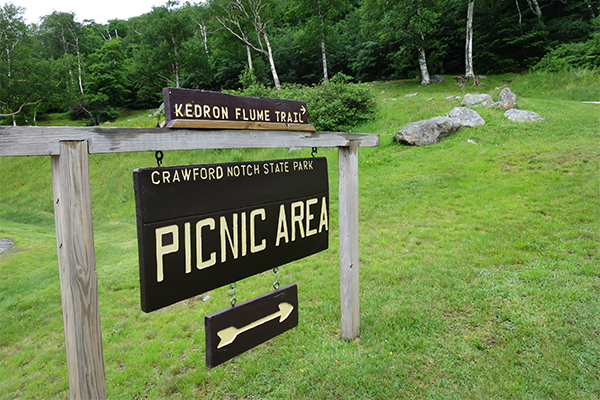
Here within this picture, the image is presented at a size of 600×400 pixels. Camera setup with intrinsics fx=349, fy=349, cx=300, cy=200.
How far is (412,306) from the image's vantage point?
Result: 4.39 meters

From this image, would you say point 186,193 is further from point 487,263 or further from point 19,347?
point 487,263

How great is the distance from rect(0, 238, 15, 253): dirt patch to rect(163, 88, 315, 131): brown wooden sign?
31.4ft

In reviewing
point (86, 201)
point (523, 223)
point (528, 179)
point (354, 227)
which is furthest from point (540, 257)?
point (86, 201)

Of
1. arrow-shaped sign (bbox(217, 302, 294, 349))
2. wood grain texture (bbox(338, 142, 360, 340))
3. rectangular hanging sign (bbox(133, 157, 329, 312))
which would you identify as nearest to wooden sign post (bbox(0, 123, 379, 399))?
rectangular hanging sign (bbox(133, 157, 329, 312))

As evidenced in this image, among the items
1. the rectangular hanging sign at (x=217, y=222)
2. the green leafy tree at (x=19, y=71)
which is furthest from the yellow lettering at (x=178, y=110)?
the green leafy tree at (x=19, y=71)

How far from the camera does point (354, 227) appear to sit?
3932 millimetres

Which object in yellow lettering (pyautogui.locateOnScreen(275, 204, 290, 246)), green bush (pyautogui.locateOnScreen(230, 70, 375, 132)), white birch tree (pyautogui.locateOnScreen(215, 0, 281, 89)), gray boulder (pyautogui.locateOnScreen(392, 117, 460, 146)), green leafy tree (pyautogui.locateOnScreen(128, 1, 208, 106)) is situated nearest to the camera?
yellow lettering (pyautogui.locateOnScreen(275, 204, 290, 246))

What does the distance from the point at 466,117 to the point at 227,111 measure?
12.7 m

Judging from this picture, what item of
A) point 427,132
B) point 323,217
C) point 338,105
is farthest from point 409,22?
point 323,217

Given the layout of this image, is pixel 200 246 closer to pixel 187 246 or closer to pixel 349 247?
pixel 187 246

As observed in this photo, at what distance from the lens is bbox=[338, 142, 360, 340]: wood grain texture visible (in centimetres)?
385

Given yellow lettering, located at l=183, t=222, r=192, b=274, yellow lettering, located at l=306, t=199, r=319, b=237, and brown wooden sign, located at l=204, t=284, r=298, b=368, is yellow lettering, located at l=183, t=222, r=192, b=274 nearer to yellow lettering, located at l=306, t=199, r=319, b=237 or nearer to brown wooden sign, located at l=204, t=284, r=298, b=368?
brown wooden sign, located at l=204, t=284, r=298, b=368

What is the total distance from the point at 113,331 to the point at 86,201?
3.52 meters

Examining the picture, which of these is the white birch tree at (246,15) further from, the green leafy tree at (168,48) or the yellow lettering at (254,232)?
the yellow lettering at (254,232)
